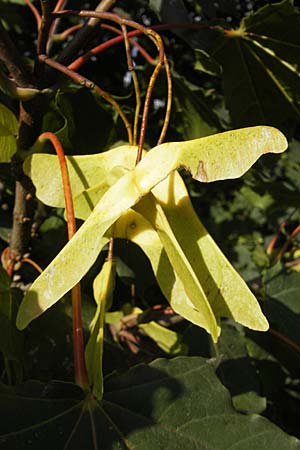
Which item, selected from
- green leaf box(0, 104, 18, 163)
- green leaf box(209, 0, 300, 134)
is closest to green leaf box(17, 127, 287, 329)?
green leaf box(0, 104, 18, 163)

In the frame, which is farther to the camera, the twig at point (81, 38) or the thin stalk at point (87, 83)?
the twig at point (81, 38)

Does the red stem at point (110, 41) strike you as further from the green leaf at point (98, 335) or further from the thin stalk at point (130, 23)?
the green leaf at point (98, 335)

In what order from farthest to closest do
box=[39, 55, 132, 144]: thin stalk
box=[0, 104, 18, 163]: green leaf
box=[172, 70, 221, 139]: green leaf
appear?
box=[172, 70, 221, 139]: green leaf < box=[0, 104, 18, 163]: green leaf < box=[39, 55, 132, 144]: thin stalk

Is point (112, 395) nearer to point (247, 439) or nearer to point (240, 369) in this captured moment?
point (247, 439)

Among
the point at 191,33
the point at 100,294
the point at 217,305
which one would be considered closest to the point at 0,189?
the point at 191,33

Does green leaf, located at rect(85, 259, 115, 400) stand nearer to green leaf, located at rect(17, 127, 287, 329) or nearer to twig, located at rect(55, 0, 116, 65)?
green leaf, located at rect(17, 127, 287, 329)

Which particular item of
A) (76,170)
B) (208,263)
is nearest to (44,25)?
(76,170)

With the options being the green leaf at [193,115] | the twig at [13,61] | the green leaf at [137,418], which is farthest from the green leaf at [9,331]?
the green leaf at [193,115]
